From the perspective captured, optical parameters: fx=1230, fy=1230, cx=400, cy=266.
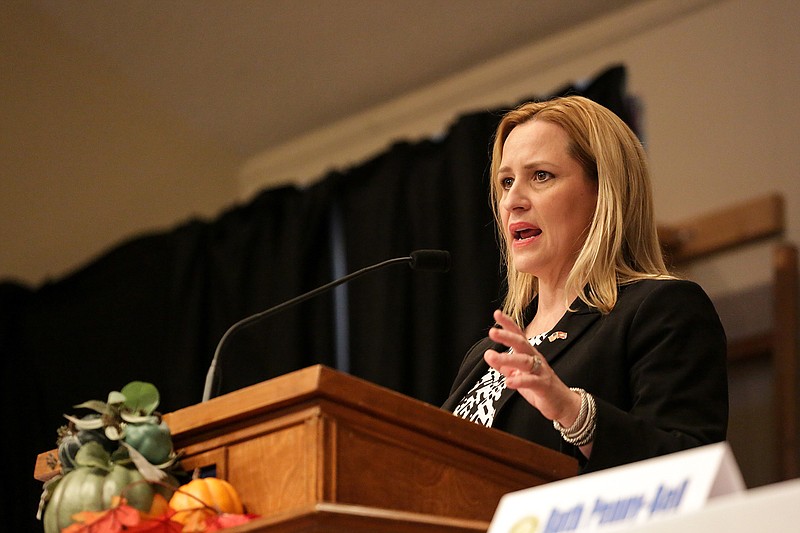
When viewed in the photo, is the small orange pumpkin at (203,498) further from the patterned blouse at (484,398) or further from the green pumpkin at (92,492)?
the patterned blouse at (484,398)

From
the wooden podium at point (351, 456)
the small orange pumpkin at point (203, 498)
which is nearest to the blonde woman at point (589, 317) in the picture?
the wooden podium at point (351, 456)

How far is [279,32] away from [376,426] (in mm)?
3816

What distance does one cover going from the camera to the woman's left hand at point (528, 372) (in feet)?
5.12

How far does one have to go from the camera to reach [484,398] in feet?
6.93

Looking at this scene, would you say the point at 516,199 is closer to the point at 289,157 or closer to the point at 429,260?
the point at 429,260

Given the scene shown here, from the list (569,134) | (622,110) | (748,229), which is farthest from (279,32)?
(569,134)

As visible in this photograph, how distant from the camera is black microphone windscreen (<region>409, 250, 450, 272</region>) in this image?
232 centimetres

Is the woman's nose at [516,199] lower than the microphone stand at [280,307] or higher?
higher

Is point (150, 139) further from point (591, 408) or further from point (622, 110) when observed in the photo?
point (591, 408)

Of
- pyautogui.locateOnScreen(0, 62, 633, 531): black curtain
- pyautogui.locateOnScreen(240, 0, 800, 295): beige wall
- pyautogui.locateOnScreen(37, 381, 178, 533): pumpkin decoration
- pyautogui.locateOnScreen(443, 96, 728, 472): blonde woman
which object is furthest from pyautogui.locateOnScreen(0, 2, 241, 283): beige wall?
pyautogui.locateOnScreen(37, 381, 178, 533): pumpkin decoration

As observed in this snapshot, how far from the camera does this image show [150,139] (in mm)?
5758

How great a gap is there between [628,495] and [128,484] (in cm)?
71

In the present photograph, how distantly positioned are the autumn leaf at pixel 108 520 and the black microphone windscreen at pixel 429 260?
957 mm

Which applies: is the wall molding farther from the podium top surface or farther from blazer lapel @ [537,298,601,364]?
the podium top surface
